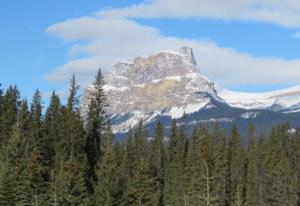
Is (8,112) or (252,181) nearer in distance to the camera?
(8,112)

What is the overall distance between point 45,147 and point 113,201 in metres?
29.3

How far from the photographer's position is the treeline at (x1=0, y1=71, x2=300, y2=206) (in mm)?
53906

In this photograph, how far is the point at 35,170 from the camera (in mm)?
63000

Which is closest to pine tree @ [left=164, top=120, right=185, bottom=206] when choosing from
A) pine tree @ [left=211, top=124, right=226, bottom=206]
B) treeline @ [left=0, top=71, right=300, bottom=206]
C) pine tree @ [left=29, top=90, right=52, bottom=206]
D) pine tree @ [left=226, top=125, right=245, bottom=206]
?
treeline @ [left=0, top=71, right=300, bottom=206]

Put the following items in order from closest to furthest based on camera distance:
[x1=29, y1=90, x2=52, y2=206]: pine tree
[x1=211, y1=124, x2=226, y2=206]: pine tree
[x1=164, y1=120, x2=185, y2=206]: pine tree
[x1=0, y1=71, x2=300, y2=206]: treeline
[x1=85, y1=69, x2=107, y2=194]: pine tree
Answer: [x1=0, y1=71, x2=300, y2=206]: treeline < [x1=29, y1=90, x2=52, y2=206]: pine tree < [x1=85, y1=69, x2=107, y2=194]: pine tree < [x1=211, y1=124, x2=226, y2=206]: pine tree < [x1=164, y1=120, x2=185, y2=206]: pine tree

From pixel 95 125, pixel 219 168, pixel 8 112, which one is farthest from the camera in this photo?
pixel 219 168

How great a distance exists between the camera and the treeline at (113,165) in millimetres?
53906

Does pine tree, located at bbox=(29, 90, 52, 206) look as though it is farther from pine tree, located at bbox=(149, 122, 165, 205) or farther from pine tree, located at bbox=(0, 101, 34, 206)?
pine tree, located at bbox=(149, 122, 165, 205)

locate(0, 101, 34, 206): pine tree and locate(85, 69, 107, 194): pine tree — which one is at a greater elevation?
locate(85, 69, 107, 194): pine tree

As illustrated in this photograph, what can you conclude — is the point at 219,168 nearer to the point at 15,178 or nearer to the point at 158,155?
the point at 158,155

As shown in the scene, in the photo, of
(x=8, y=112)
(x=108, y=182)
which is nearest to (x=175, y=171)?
(x=8, y=112)

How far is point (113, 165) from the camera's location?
6969 cm

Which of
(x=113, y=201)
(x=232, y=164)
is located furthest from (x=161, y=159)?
(x=113, y=201)

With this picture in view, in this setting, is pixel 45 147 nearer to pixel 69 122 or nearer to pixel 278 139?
pixel 69 122
